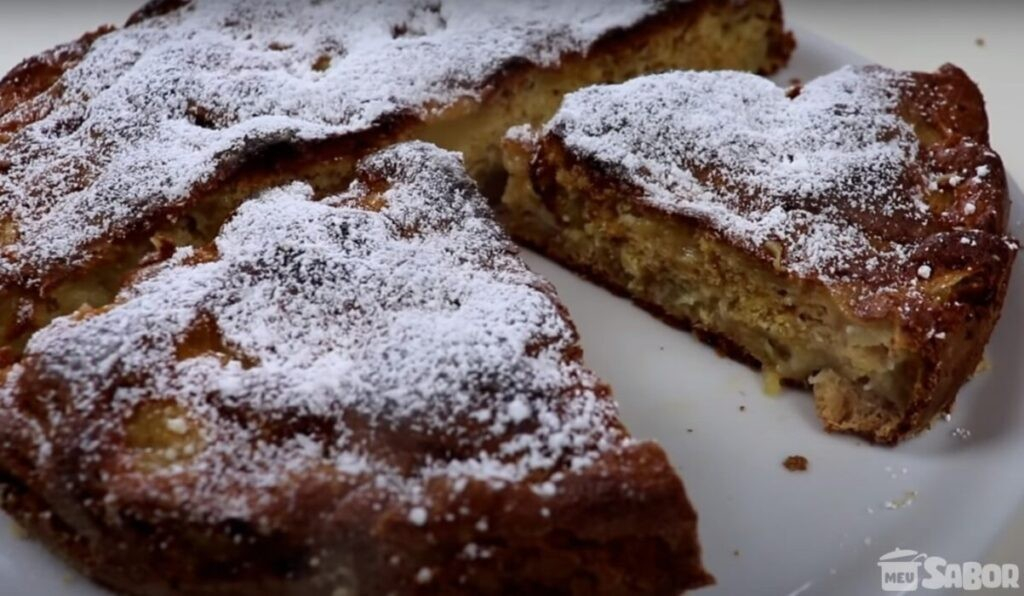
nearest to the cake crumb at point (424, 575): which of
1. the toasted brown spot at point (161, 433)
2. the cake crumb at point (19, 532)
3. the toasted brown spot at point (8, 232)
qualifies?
the toasted brown spot at point (161, 433)

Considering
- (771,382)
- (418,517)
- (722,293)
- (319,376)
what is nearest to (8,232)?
(319,376)

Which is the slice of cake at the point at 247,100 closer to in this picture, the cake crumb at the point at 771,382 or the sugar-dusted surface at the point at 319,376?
the sugar-dusted surface at the point at 319,376

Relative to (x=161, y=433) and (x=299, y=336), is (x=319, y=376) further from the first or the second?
(x=161, y=433)

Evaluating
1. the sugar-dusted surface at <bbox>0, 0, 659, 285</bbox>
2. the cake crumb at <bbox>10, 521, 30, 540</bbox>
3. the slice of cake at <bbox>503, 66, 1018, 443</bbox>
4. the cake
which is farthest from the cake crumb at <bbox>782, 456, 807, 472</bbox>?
the cake crumb at <bbox>10, 521, 30, 540</bbox>

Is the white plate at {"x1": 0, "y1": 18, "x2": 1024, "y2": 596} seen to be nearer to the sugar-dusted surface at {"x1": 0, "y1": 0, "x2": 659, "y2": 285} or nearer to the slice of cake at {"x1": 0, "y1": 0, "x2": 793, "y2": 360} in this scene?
the slice of cake at {"x1": 0, "y1": 0, "x2": 793, "y2": 360}

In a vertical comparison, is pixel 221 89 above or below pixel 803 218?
above
